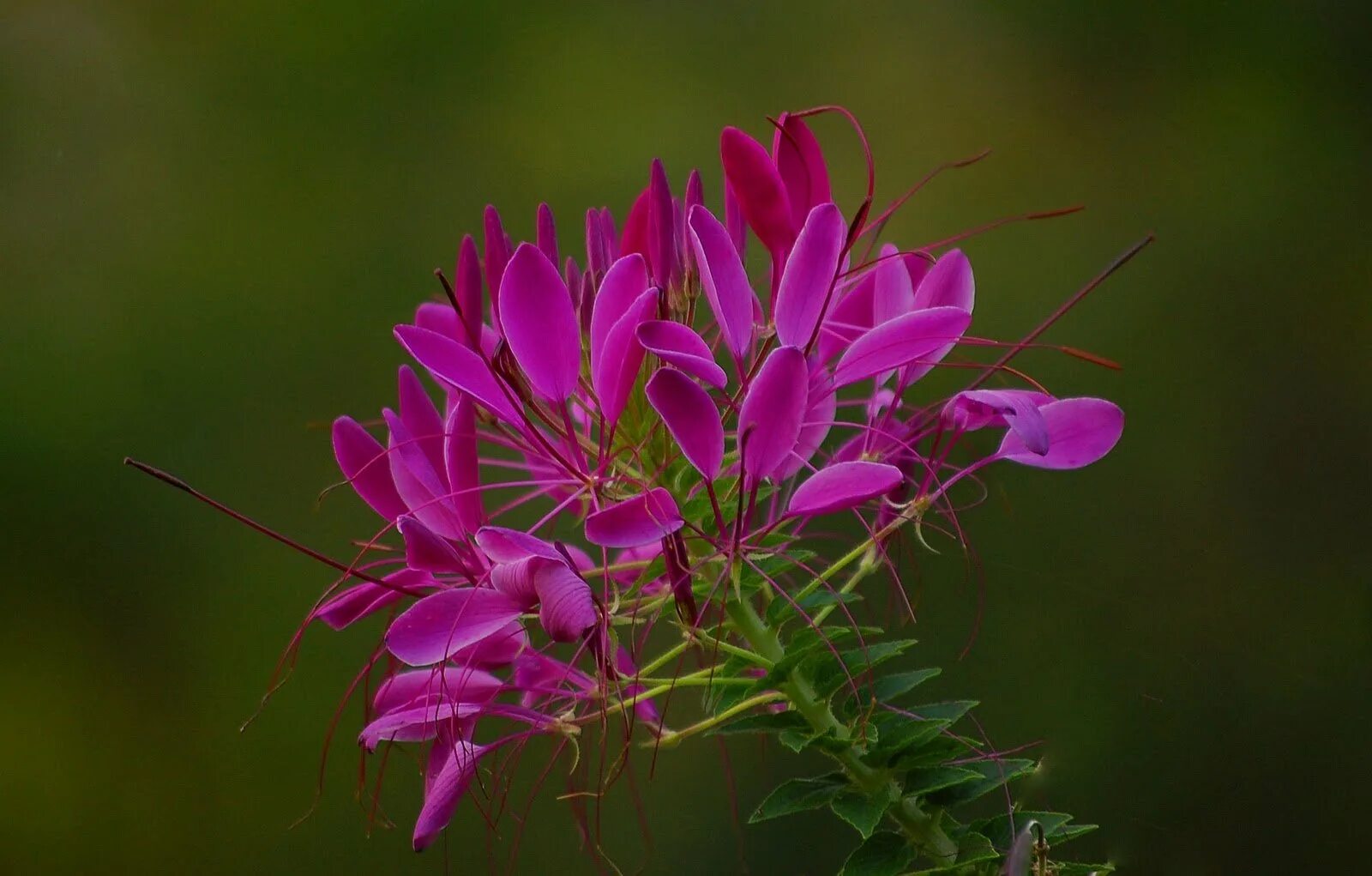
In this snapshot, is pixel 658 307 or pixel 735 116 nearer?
pixel 658 307

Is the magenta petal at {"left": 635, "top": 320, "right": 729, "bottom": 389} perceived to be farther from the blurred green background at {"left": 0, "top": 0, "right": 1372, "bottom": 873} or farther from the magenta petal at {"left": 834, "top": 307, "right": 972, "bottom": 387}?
the blurred green background at {"left": 0, "top": 0, "right": 1372, "bottom": 873}

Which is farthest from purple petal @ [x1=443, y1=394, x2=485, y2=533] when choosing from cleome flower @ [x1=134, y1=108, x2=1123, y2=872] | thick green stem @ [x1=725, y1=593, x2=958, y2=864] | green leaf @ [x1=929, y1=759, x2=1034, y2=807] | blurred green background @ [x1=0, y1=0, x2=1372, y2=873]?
blurred green background @ [x1=0, y1=0, x2=1372, y2=873]

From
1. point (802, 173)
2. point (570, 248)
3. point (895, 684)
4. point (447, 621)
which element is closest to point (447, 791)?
point (447, 621)

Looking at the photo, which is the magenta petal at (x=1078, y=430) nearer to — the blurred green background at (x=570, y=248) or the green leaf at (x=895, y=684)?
the green leaf at (x=895, y=684)

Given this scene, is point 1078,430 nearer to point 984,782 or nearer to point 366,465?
point 984,782

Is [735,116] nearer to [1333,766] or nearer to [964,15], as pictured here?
[964,15]

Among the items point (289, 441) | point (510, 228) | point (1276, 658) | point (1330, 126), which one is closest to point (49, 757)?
point (289, 441)

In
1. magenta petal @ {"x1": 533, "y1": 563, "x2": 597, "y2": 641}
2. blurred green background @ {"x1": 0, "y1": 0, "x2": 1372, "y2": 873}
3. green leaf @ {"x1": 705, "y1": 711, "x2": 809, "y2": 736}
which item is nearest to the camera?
magenta petal @ {"x1": 533, "y1": 563, "x2": 597, "y2": 641}
